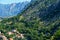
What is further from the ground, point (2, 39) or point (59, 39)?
point (2, 39)

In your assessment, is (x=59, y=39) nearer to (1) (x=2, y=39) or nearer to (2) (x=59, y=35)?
(2) (x=59, y=35)

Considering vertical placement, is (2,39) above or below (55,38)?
above

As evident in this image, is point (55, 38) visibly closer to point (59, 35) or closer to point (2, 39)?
point (59, 35)

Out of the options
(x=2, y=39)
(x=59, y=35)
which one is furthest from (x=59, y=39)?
(x=2, y=39)

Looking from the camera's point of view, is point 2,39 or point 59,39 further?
point 2,39

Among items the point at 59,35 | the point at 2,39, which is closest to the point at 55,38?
the point at 59,35

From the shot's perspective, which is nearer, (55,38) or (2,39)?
(55,38)

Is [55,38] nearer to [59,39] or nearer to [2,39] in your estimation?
[59,39]
